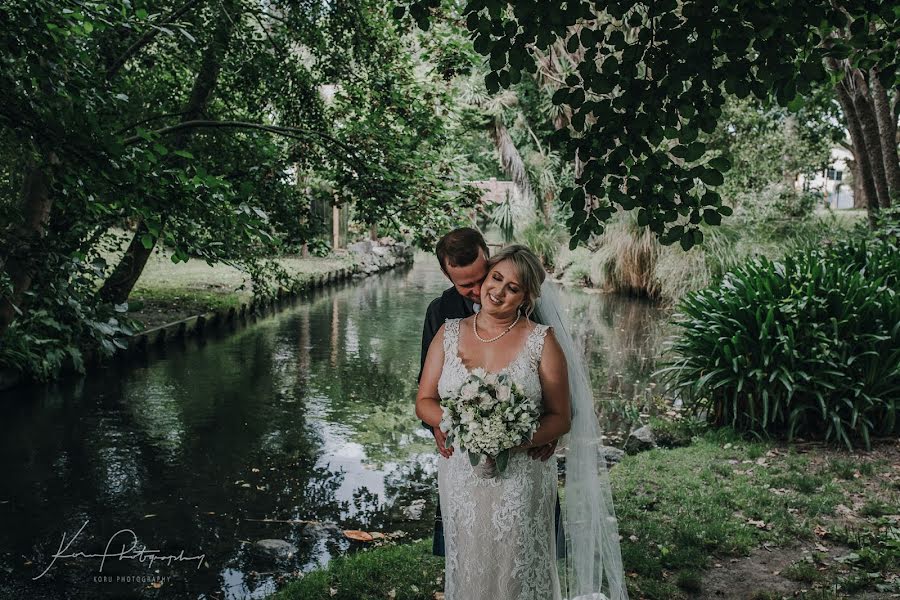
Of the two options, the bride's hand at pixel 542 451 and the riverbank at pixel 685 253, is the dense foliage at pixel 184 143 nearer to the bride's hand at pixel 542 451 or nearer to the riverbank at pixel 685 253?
the bride's hand at pixel 542 451

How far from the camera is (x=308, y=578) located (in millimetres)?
4832

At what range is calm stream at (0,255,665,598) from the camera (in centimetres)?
548

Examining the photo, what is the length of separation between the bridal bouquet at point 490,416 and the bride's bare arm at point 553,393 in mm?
100

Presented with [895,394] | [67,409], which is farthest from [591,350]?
[67,409]

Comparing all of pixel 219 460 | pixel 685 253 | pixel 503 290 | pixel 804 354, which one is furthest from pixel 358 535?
pixel 685 253

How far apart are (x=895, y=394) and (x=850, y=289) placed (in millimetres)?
1149

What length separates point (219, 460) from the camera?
7832mm

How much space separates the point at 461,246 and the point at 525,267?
414 mm

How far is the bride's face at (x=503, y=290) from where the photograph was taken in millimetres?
3361

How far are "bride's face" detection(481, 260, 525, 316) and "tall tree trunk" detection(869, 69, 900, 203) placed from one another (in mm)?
9017

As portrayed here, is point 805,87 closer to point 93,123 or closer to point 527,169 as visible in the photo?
point 93,123

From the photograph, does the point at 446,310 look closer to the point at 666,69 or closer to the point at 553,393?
the point at 553,393

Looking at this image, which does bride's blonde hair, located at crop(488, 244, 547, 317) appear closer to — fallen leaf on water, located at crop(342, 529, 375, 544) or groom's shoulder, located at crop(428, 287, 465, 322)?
groom's shoulder, located at crop(428, 287, 465, 322)

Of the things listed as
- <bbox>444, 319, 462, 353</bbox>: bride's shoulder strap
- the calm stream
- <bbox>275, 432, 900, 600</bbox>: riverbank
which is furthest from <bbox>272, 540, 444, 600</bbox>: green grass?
<bbox>444, 319, 462, 353</bbox>: bride's shoulder strap
